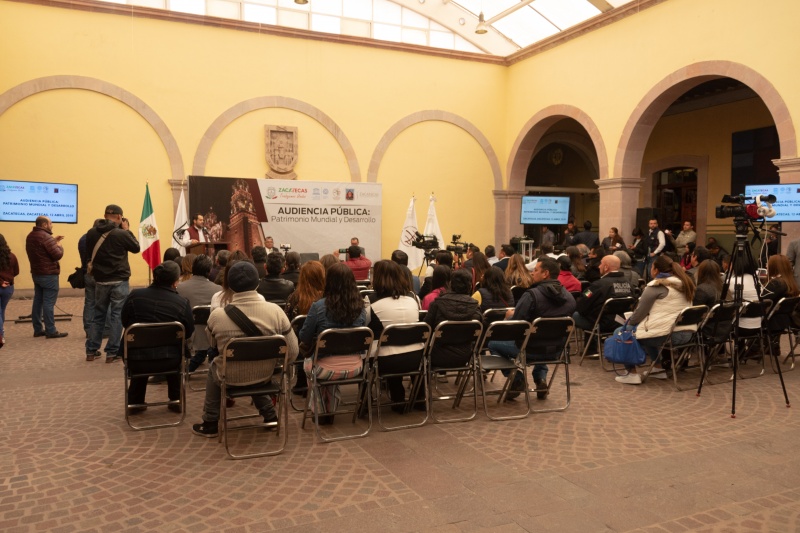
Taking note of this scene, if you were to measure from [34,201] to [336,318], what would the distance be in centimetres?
804

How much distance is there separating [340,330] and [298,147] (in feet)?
33.9

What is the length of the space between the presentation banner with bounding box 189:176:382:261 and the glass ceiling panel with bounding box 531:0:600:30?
6.21 m

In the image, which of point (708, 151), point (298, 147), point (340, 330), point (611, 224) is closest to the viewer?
point (340, 330)

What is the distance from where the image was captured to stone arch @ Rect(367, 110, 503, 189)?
14.5 metres

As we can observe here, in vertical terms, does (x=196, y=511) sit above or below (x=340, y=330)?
below

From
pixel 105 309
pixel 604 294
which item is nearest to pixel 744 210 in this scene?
pixel 604 294

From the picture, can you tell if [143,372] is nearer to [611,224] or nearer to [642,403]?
[642,403]

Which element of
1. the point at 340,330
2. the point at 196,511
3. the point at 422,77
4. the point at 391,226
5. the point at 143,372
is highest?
the point at 422,77

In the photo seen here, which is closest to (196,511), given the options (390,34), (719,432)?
(719,432)

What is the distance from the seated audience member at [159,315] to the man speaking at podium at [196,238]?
18.8ft

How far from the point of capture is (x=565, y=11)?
14266mm

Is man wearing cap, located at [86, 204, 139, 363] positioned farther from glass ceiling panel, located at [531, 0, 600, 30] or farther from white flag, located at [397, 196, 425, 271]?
glass ceiling panel, located at [531, 0, 600, 30]

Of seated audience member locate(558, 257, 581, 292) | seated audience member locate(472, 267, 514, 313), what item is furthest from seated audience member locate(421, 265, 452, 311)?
seated audience member locate(558, 257, 581, 292)

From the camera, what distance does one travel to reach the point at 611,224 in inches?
496
